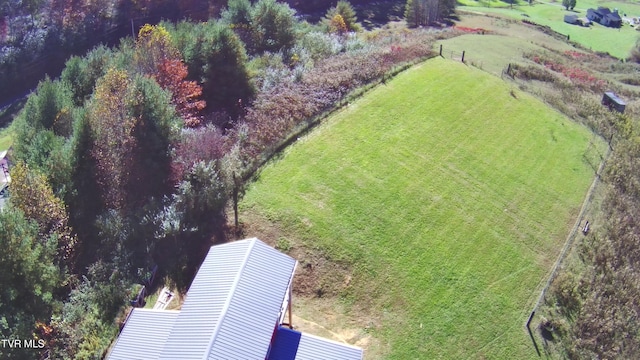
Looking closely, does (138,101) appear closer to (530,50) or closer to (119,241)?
(119,241)

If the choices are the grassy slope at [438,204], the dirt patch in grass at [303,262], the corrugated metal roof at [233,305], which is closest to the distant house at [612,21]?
the grassy slope at [438,204]

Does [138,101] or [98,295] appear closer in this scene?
[98,295]

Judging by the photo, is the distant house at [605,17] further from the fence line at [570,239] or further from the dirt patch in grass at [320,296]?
the dirt patch in grass at [320,296]

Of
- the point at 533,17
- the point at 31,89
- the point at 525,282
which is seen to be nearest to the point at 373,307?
the point at 525,282

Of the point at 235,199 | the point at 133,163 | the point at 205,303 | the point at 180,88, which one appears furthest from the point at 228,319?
the point at 180,88

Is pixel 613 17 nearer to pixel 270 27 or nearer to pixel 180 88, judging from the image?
pixel 270 27

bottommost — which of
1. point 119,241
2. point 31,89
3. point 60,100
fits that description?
point 31,89
